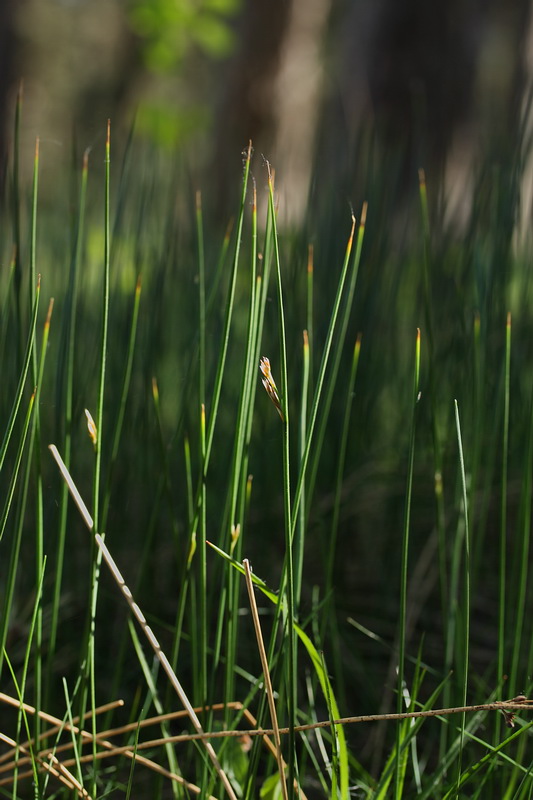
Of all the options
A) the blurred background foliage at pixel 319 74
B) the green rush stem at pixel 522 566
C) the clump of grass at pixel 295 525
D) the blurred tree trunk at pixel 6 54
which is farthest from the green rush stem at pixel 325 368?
the blurred tree trunk at pixel 6 54

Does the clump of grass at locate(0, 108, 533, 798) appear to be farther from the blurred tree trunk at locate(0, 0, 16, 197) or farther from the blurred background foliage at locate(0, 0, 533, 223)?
the blurred tree trunk at locate(0, 0, 16, 197)

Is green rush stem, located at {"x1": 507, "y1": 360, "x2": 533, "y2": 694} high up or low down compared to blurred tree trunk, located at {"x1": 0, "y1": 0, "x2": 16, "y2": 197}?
down

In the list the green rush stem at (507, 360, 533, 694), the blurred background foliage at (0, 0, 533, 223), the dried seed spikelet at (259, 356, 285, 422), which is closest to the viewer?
the dried seed spikelet at (259, 356, 285, 422)

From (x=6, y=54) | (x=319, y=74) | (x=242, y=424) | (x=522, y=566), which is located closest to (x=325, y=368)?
(x=242, y=424)

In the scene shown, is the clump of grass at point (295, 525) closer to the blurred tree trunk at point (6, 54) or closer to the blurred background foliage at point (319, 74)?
the blurred background foliage at point (319, 74)

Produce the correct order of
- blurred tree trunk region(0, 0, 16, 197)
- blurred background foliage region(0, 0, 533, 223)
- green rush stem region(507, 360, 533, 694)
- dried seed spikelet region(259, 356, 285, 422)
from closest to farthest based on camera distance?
1. dried seed spikelet region(259, 356, 285, 422)
2. green rush stem region(507, 360, 533, 694)
3. blurred background foliage region(0, 0, 533, 223)
4. blurred tree trunk region(0, 0, 16, 197)

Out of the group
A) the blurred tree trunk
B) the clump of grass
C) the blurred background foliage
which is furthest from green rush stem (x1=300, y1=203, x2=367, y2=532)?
the blurred tree trunk

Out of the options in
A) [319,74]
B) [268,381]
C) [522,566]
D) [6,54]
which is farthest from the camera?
[6,54]

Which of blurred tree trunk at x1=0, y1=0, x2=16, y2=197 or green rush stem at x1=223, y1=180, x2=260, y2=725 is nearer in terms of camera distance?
green rush stem at x1=223, y1=180, x2=260, y2=725

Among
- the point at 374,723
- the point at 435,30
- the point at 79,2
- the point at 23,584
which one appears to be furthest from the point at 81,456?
the point at 79,2

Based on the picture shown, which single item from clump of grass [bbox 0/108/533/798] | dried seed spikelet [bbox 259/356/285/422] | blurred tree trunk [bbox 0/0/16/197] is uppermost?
blurred tree trunk [bbox 0/0/16/197]

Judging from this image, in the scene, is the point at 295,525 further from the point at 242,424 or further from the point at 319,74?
the point at 319,74
